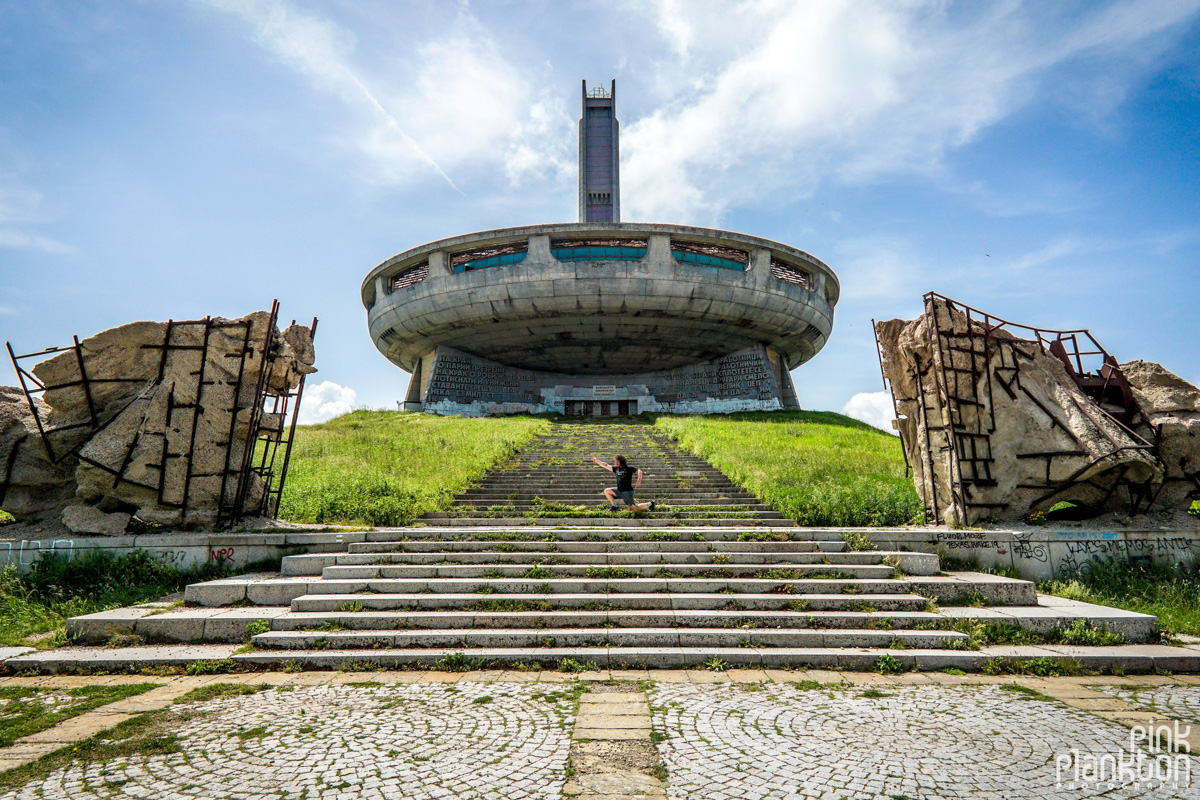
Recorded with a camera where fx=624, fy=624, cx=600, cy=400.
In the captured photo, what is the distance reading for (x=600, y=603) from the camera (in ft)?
22.9

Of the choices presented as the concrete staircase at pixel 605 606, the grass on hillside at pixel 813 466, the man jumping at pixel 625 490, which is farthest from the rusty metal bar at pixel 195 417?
the grass on hillside at pixel 813 466

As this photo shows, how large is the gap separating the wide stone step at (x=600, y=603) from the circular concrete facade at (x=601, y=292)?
20676 millimetres

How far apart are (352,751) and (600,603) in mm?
3377

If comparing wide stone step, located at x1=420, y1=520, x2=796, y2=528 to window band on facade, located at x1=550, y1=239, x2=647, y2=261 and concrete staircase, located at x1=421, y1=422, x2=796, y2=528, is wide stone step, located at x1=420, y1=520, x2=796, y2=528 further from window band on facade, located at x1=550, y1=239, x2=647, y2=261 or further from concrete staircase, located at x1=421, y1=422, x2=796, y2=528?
window band on facade, located at x1=550, y1=239, x2=647, y2=261

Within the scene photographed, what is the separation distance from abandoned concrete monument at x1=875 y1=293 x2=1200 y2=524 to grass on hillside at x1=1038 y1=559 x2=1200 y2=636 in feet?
3.81

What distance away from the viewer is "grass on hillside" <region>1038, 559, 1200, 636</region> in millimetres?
7266

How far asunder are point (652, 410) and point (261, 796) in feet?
95.7

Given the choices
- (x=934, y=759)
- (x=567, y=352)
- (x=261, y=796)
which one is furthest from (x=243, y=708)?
(x=567, y=352)

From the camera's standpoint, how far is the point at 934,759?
388cm

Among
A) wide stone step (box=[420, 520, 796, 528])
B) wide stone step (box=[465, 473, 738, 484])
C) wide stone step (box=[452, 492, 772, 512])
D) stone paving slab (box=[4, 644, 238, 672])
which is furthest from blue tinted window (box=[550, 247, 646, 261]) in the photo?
stone paving slab (box=[4, 644, 238, 672])

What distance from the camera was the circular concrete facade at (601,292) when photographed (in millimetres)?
26750

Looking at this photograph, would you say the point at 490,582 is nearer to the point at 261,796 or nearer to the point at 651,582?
the point at 651,582

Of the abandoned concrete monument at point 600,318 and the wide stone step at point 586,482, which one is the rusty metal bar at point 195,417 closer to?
the wide stone step at point 586,482

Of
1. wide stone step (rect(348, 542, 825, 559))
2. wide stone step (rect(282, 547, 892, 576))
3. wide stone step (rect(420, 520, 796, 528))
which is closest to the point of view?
wide stone step (rect(282, 547, 892, 576))
